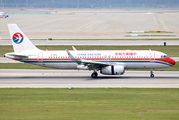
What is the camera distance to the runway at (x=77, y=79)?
36031mm

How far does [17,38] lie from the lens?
139ft

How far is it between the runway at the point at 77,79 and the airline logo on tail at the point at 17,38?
5.12 meters

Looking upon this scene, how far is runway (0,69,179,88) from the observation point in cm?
3603

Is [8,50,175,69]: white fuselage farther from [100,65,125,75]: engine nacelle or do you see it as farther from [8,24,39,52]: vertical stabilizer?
[100,65,125,75]: engine nacelle

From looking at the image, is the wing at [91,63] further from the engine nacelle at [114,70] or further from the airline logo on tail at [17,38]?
the airline logo on tail at [17,38]

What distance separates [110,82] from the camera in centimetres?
3806
